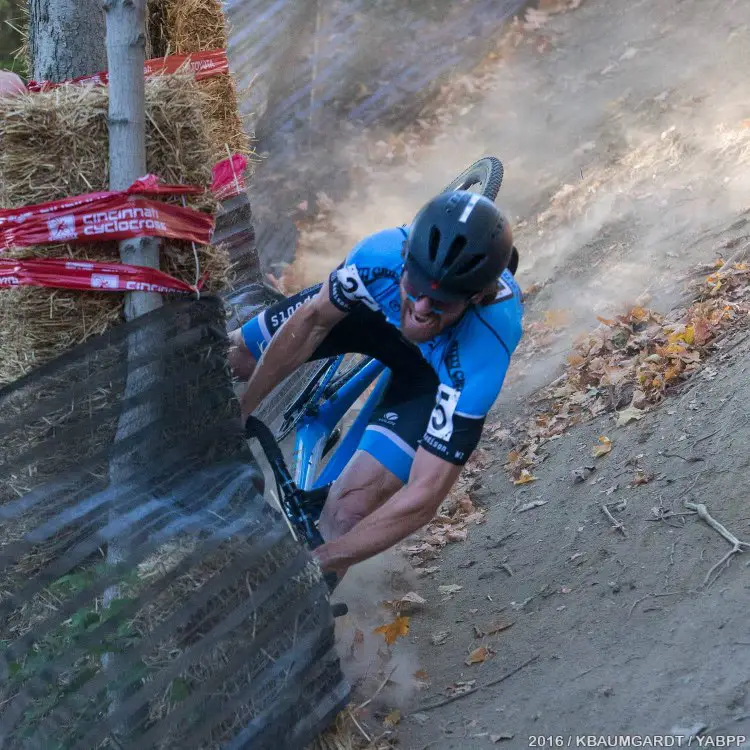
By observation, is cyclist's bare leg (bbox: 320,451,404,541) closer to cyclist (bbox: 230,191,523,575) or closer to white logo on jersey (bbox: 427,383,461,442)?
cyclist (bbox: 230,191,523,575)

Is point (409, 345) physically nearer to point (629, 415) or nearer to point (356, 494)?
point (356, 494)

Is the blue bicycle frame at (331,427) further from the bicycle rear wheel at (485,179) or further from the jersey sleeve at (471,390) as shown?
the bicycle rear wheel at (485,179)

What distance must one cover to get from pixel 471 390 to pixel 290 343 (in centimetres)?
97

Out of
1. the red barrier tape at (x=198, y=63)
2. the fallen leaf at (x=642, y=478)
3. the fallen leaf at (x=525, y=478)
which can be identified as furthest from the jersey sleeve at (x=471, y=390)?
the red barrier tape at (x=198, y=63)

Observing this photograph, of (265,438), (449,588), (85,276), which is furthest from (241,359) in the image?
(449,588)

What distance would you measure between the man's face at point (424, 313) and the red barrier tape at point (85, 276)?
2.95ft

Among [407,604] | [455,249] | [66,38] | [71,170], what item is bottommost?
[407,604]

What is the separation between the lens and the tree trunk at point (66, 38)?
416 centimetres

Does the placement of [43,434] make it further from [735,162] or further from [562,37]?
[562,37]

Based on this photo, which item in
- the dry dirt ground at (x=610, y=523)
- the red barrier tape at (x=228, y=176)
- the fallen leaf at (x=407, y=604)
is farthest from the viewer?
the red barrier tape at (x=228, y=176)

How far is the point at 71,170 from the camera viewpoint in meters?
3.03

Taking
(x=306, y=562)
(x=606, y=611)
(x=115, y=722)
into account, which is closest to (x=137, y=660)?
(x=115, y=722)

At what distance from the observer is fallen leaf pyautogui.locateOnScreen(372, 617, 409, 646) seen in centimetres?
436

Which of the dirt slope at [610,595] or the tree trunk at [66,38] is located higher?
the tree trunk at [66,38]
